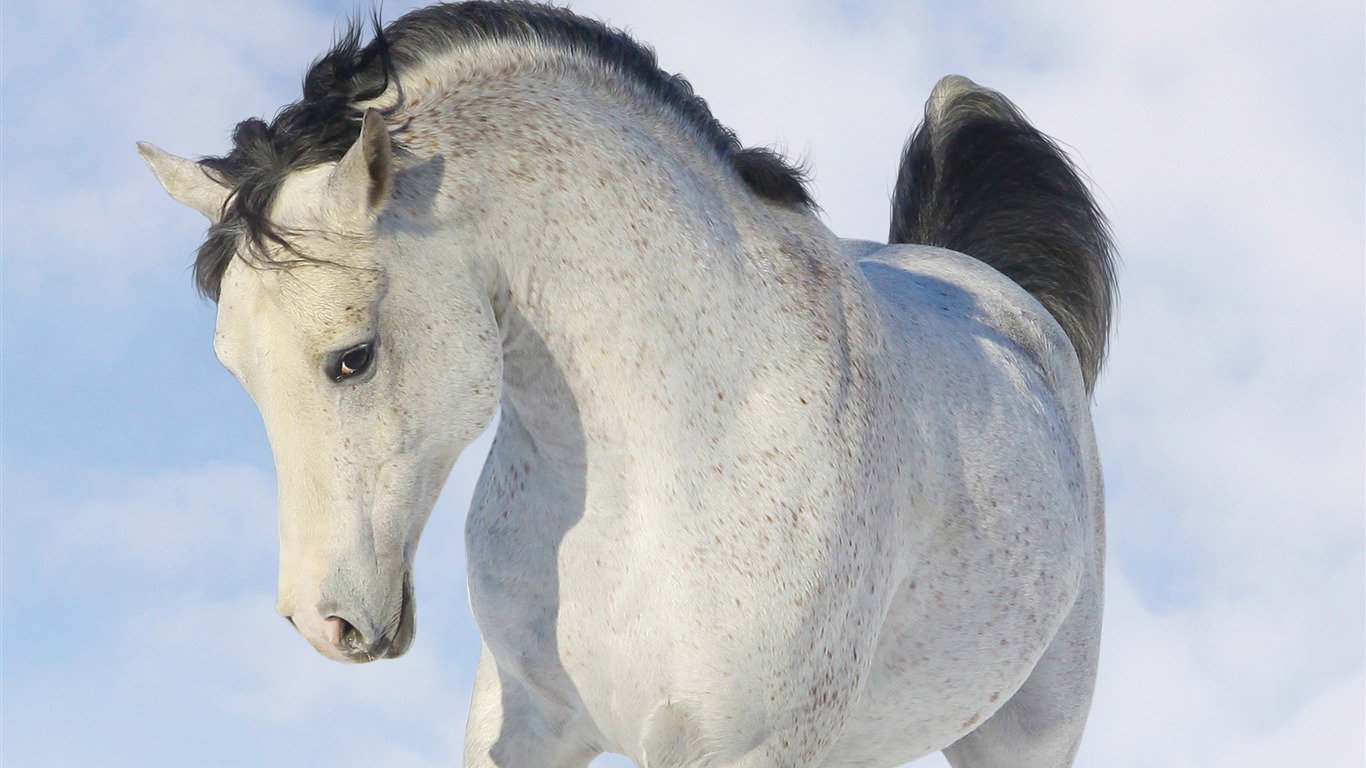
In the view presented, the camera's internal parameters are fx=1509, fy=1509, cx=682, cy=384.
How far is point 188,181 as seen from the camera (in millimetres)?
3305

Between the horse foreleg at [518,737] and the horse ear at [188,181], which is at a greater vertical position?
the horse ear at [188,181]

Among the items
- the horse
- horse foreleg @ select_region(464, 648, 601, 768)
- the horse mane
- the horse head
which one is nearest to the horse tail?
the horse

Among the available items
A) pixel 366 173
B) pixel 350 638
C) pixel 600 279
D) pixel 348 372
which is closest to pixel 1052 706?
pixel 600 279

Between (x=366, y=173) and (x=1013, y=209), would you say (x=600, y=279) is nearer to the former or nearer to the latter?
(x=366, y=173)

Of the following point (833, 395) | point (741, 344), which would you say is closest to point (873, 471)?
point (833, 395)

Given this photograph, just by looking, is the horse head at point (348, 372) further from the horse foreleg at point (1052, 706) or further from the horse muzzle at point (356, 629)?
the horse foreleg at point (1052, 706)

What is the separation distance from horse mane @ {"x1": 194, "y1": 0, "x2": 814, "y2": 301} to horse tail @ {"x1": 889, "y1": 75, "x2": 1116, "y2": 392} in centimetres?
252

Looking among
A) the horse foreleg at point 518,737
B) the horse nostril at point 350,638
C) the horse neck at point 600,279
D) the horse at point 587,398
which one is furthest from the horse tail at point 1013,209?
the horse nostril at point 350,638

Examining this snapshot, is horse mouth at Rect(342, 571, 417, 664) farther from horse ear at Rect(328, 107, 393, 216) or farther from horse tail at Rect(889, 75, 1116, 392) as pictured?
horse tail at Rect(889, 75, 1116, 392)

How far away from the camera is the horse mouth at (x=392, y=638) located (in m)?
3.03

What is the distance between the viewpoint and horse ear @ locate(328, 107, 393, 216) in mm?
2910

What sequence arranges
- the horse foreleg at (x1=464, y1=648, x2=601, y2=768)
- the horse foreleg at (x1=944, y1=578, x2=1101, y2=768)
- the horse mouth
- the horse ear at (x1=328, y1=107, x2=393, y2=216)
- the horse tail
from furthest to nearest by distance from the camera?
the horse tail
the horse foreleg at (x1=944, y1=578, x2=1101, y2=768)
the horse foreleg at (x1=464, y1=648, x2=601, y2=768)
the horse mouth
the horse ear at (x1=328, y1=107, x2=393, y2=216)

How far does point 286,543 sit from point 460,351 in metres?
0.52

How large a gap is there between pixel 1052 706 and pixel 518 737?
199cm
